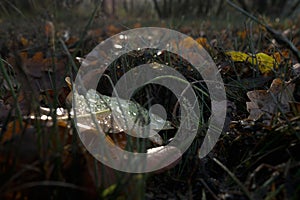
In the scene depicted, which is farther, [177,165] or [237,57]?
[237,57]

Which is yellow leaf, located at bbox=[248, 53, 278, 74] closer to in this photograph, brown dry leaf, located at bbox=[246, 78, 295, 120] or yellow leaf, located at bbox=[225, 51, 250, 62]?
yellow leaf, located at bbox=[225, 51, 250, 62]

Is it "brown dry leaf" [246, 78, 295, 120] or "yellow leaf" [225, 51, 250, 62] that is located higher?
"yellow leaf" [225, 51, 250, 62]

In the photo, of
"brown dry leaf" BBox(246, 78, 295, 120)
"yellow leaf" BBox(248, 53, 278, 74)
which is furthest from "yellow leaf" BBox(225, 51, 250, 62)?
"brown dry leaf" BBox(246, 78, 295, 120)

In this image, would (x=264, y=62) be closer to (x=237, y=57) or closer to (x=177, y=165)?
(x=237, y=57)

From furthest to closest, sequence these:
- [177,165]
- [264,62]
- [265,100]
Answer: [264,62], [265,100], [177,165]

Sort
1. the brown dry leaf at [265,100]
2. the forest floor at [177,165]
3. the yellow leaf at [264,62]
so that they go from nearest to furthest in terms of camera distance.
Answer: the forest floor at [177,165]
the brown dry leaf at [265,100]
the yellow leaf at [264,62]

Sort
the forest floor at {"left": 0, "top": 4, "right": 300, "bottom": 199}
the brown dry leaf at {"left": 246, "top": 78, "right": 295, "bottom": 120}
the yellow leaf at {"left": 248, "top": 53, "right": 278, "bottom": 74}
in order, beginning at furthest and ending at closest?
the yellow leaf at {"left": 248, "top": 53, "right": 278, "bottom": 74} → the brown dry leaf at {"left": 246, "top": 78, "right": 295, "bottom": 120} → the forest floor at {"left": 0, "top": 4, "right": 300, "bottom": 199}

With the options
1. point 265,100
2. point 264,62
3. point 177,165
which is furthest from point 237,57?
point 177,165

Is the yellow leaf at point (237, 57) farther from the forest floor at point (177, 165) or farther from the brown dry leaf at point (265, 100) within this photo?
the brown dry leaf at point (265, 100)

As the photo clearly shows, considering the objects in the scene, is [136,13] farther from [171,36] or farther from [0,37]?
[171,36]

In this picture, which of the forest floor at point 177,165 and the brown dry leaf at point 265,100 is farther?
the brown dry leaf at point 265,100

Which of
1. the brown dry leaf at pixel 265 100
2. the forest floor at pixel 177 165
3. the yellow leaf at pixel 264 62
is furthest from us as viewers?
the yellow leaf at pixel 264 62

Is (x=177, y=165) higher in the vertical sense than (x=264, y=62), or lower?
lower

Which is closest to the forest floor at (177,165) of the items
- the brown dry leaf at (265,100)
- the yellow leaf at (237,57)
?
the brown dry leaf at (265,100)
